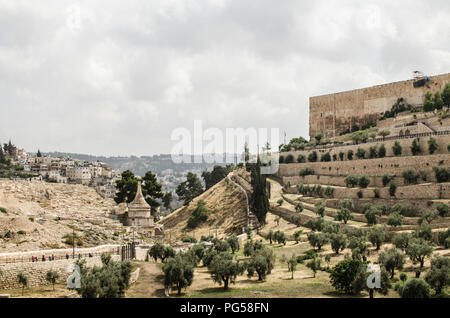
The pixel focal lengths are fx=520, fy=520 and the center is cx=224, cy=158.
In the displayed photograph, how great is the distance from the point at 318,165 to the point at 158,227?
56.9 ft

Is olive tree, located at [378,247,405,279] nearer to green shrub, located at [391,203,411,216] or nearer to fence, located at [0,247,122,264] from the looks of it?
green shrub, located at [391,203,411,216]

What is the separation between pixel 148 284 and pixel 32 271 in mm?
5485

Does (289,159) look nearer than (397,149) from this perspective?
No

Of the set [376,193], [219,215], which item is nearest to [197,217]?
[219,215]

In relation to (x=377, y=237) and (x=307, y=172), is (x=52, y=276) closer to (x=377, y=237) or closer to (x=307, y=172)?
(x=377, y=237)

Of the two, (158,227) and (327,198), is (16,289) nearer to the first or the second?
(158,227)

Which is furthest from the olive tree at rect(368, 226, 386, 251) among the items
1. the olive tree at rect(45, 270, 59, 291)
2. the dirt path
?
the olive tree at rect(45, 270, 59, 291)

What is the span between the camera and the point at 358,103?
207 ft

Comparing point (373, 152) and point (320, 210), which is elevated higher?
point (373, 152)

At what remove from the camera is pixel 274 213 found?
46.9 m

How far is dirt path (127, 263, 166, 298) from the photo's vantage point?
23962mm

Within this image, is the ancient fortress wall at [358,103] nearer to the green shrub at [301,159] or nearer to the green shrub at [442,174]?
the green shrub at [301,159]
